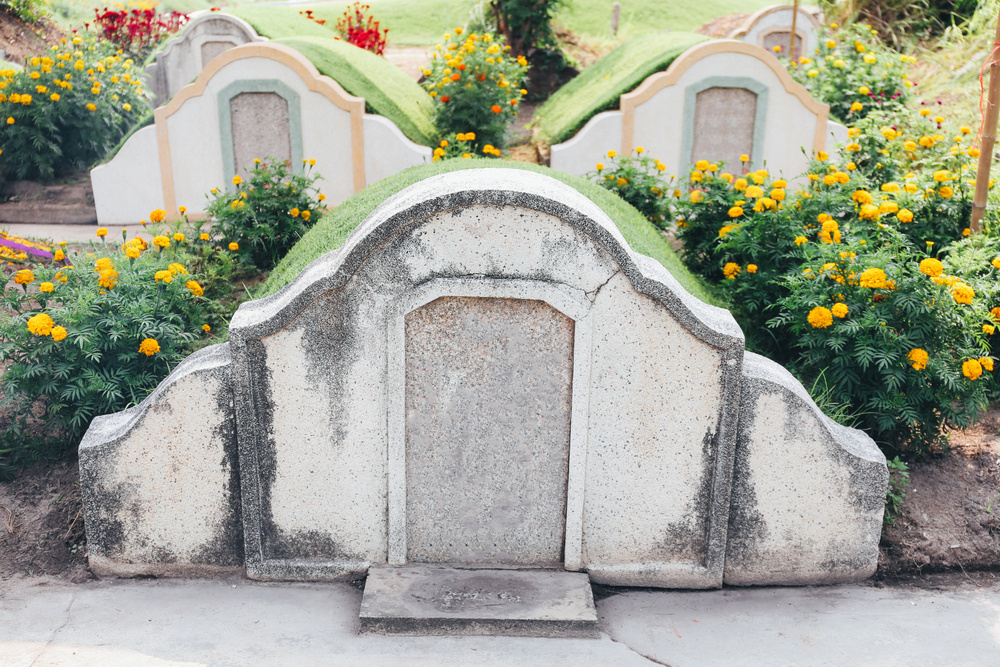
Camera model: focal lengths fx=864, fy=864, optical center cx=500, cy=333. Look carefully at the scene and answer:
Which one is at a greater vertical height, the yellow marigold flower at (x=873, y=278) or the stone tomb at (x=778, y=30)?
the stone tomb at (x=778, y=30)

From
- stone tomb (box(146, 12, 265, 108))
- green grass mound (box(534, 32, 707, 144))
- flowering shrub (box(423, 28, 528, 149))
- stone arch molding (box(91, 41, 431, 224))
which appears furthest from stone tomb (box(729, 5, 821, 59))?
stone tomb (box(146, 12, 265, 108))

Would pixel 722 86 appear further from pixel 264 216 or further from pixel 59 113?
pixel 59 113

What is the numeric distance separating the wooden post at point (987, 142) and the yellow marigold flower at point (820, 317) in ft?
6.28

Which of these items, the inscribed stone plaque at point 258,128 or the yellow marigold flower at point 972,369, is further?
the inscribed stone plaque at point 258,128

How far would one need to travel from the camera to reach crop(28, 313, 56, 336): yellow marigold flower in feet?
12.9

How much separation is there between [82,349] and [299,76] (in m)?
4.71

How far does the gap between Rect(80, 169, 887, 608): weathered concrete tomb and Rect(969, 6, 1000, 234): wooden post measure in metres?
2.52

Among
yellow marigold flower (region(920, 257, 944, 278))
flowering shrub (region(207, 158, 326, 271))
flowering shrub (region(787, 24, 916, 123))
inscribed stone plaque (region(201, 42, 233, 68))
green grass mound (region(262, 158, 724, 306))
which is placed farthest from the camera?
inscribed stone plaque (region(201, 42, 233, 68))

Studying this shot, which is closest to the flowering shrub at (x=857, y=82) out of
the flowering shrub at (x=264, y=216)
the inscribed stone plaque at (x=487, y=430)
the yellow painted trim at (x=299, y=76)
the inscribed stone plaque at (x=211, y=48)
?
the yellow painted trim at (x=299, y=76)

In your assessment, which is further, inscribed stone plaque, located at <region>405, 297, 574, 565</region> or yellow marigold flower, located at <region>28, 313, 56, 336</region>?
yellow marigold flower, located at <region>28, 313, 56, 336</region>

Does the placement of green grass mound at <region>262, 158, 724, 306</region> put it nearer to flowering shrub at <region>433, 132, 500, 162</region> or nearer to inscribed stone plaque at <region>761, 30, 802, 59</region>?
flowering shrub at <region>433, 132, 500, 162</region>

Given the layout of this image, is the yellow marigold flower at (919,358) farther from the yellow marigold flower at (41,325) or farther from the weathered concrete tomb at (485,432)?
the yellow marigold flower at (41,325)

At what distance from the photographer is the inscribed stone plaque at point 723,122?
8.45m

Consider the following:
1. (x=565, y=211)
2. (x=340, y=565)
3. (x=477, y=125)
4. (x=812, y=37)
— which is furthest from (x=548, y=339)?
(x=812, y=37)
